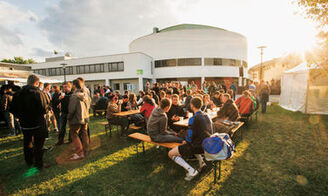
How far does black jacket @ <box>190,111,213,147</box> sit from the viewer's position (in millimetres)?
2918

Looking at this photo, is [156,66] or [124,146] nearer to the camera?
[124,146]

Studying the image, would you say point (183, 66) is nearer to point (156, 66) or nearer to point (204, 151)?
point (156, 66)

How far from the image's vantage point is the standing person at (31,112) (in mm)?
3389

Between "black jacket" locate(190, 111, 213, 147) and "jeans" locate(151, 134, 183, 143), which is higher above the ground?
"black jacket" locate(190, 111, 213, 147)

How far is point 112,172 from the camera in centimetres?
362

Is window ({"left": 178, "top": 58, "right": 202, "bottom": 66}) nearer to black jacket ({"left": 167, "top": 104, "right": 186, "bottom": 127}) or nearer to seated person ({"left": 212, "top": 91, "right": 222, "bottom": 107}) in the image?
seated person ({"left": 212, "top": 91, "right": 222, "bottom": 107})

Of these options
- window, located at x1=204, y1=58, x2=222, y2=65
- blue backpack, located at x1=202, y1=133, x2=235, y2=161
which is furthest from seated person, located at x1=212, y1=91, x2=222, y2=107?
window, located at x1=204, y1=58, x2=222, y2=65

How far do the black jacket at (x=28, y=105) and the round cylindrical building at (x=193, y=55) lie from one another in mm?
27285

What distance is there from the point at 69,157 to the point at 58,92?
264cm

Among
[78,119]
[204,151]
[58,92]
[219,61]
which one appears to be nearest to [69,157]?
[78,119]

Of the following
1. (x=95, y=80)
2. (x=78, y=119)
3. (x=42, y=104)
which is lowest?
(x=78, y=119)

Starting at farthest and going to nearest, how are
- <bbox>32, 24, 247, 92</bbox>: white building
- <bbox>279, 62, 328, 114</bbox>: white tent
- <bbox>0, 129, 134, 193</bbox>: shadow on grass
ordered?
<bbox>32, 24, 247, 92</bbox>: white building < <bbox>279, 62, 328, 114</bbox>: white tent < <bbox>0, 129, 134, 193</bbox>: shadow on grass

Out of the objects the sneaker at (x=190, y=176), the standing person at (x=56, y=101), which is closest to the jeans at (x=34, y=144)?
the standing person at (x=56, y=101)

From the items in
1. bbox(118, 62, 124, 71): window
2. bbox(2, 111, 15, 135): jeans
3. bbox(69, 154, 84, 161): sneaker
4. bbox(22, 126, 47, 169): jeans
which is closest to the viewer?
bbox(22, 126, 47, 169): jeans
